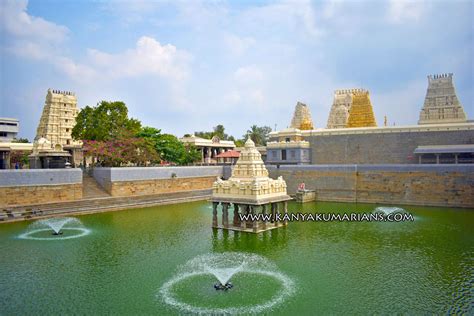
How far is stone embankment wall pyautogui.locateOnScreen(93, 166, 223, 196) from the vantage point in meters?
29.5

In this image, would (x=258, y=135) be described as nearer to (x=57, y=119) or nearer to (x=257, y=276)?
(x=57, y=119)

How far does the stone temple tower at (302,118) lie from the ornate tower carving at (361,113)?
4.37 m

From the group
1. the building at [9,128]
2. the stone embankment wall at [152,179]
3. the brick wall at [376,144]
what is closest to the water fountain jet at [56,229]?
the stone embankment wall at [152,179]

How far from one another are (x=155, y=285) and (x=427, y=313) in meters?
7.28

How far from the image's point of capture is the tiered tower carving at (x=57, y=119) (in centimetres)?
4641

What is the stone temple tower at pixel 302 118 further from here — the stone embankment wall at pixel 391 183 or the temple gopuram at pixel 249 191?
the temple gopuram at pixel 249 191

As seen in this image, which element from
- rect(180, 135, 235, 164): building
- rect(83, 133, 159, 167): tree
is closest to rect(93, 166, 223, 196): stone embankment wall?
rect(83, 133, 159, 167): tree

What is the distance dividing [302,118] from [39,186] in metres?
27.3

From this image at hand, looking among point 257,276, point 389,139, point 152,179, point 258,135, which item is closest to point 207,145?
point 258,135

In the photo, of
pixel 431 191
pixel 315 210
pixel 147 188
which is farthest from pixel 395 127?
Result: pixel 147 188

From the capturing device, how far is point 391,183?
2875 centimetres

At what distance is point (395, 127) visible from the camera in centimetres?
3509

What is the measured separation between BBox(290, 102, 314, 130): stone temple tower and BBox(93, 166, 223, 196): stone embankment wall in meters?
11.6

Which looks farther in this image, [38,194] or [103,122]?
[103,122]
